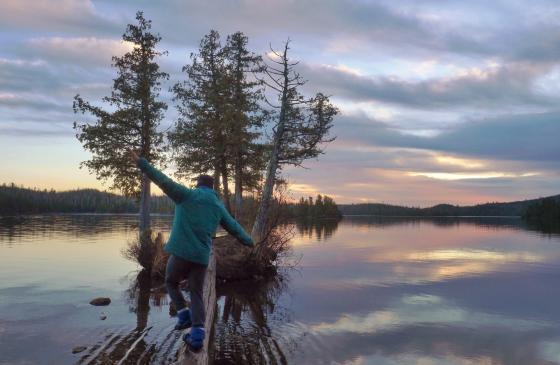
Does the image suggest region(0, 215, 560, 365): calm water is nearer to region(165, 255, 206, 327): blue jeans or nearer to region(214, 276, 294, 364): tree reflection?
region(214, 276, 294, 364): tree reflection

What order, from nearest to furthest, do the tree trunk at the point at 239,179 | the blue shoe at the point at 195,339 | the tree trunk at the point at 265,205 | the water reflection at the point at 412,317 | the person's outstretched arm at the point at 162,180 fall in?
the person's outstretched arm at the point at 162,180
the blue shoe at the point at 195,339
the water reflection at the point at 412,317
the tree trunk at the point at 265,205
the tree trunk at the point at 239,179

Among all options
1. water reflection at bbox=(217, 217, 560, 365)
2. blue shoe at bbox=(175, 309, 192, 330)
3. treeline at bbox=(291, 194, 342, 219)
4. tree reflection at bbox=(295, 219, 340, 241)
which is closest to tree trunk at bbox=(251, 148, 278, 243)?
water reflection at bbox=(217, 217, 560, 365)

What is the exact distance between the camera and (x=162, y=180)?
6512 millimetres

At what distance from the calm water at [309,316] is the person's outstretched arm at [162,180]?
6.42m

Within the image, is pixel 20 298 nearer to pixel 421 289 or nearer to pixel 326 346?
pixel 326 346

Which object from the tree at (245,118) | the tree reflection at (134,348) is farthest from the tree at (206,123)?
the tree reflection at (134,348)

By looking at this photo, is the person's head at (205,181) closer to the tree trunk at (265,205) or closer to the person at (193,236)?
the person at (193,236)

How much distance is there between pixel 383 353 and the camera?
13227 mm

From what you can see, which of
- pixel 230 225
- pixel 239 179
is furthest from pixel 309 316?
pixel 239 179

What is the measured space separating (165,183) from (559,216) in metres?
167

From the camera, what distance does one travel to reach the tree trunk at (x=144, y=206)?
29652mm

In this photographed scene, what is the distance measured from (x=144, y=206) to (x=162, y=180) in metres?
25.3

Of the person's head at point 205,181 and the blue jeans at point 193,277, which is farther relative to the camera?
the person's head at point 205,181

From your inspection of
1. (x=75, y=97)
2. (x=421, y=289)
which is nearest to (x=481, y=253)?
(x=421, y=289)
